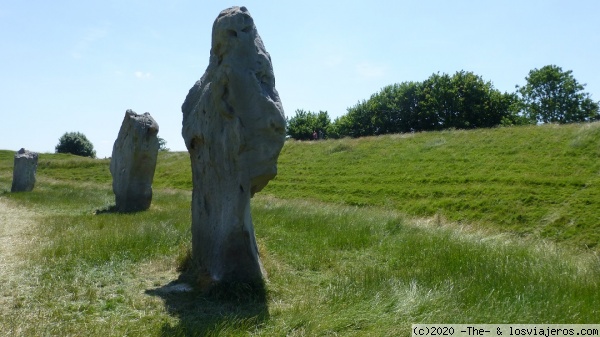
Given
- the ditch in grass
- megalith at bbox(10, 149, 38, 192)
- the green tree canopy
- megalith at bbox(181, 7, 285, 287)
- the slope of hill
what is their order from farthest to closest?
the green tree canopy → megalith at bbox(10, 149, 38, 192) → the slope of hill → megalith at bbox(181, 7, 285, 287) → the ditch in grass

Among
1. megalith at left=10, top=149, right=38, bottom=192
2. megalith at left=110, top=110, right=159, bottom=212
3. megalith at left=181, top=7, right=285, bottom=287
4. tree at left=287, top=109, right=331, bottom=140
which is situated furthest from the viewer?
tree at left=287, top=109, right=331, bottom=140

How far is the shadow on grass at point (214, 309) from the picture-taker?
5.90 metres

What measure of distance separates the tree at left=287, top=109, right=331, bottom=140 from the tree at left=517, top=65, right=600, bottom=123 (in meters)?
25.7

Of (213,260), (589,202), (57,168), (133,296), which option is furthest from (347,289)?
(57,168)

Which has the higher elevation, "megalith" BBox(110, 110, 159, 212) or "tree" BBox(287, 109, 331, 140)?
"tree" BBox(287, 109, 331, 140)

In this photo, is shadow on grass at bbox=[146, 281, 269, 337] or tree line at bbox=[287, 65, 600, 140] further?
tree line at bbox=[287, 65, 600, 140]

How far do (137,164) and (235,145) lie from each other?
11632 millimetres

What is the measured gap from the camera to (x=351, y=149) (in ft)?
122

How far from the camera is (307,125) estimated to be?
76938 mm

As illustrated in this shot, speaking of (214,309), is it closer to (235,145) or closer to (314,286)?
(314,286)

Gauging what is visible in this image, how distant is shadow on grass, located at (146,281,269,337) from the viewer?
5.90 meters

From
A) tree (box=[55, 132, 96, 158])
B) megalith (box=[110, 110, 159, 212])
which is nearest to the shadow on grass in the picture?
megalith (box=[110, 110, 159, 212])

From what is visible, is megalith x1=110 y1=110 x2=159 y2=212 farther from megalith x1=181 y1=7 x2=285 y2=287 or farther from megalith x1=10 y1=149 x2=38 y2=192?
megalith x1=10 y1=149 x2=38 y2=192

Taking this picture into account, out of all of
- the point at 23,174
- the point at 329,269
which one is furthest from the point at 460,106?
the point at 329,269
